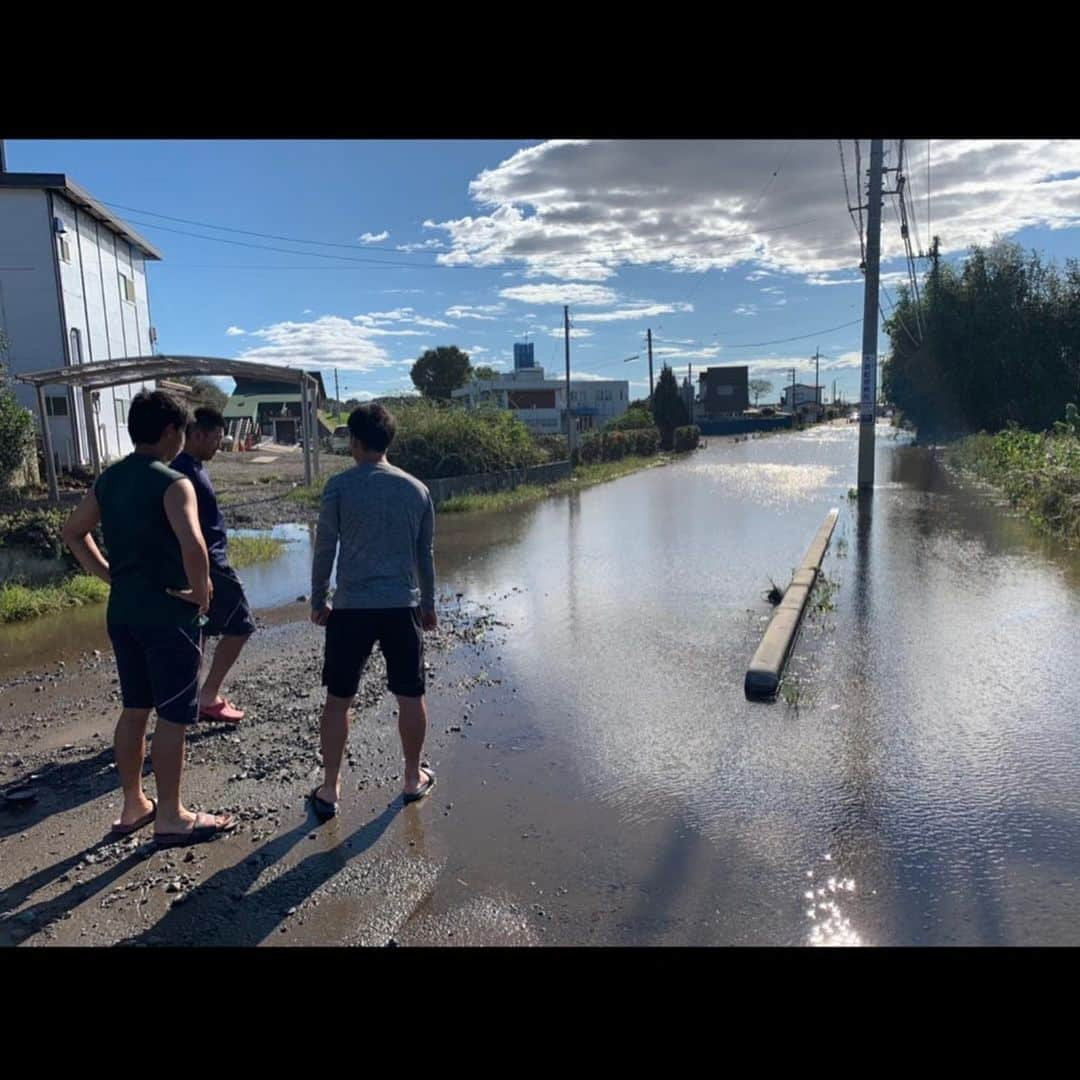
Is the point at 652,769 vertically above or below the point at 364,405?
below

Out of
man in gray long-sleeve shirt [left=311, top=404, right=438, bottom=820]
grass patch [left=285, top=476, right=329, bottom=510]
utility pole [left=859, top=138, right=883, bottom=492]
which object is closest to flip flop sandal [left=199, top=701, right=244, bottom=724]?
man in gray long-sleeve shirt [left=311, top=404, right=438, bottom=820]

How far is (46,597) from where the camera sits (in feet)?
26.0

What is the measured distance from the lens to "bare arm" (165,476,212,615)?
3.28 m

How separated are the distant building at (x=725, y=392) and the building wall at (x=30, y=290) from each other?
79.3 metres

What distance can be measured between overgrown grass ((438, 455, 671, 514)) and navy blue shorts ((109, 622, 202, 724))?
12.4 m

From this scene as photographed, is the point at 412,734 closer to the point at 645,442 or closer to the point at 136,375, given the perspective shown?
the point at 136,375

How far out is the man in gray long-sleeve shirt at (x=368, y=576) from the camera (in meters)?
3.56

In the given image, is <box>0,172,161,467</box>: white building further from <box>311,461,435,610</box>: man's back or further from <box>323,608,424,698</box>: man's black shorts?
<box>323,608,424,698</box>: man's black shorts

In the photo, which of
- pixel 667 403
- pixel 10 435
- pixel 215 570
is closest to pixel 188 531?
pixel 215 570

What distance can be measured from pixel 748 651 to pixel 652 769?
2.30 m

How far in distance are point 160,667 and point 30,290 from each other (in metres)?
20.0

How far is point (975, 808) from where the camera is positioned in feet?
11.8
